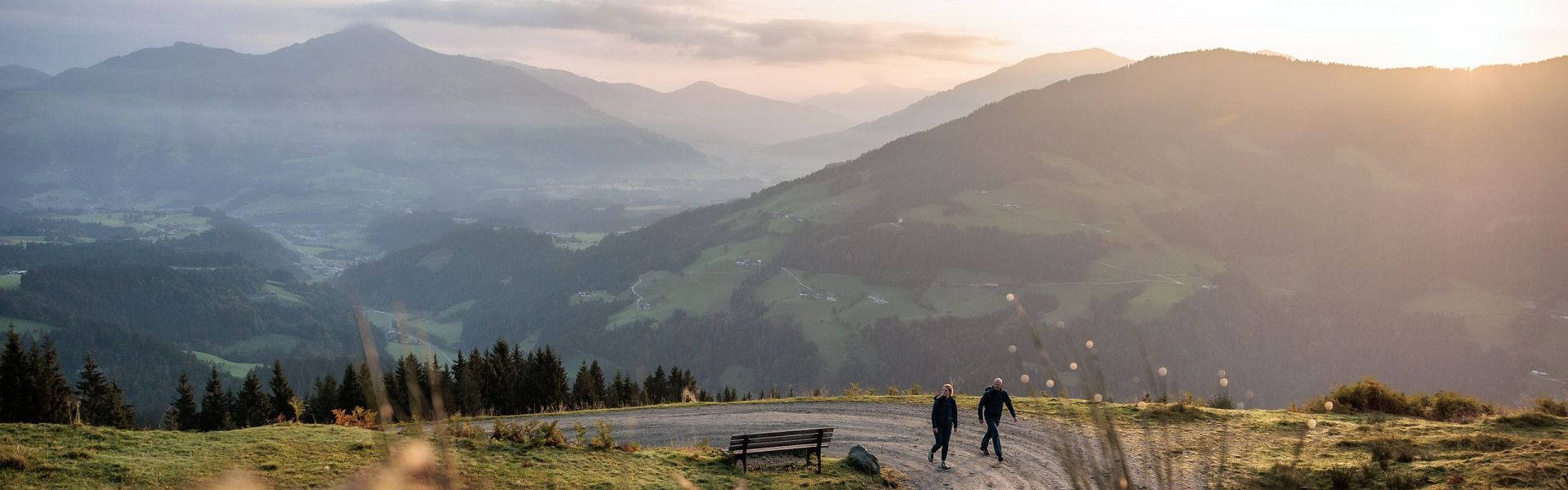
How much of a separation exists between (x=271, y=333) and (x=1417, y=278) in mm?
240966

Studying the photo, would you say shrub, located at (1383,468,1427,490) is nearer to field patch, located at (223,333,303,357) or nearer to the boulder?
the boulder

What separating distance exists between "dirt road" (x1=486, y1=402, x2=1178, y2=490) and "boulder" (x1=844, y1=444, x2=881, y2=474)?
36.3 inches

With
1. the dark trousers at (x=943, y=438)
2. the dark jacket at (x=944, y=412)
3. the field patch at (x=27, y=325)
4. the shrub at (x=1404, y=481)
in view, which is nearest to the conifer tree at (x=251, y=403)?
the dark trousers at (x=943, y=438)

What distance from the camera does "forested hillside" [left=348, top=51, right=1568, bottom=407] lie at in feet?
386

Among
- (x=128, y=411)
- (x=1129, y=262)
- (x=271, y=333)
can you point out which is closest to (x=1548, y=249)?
(x=1129, y=262)

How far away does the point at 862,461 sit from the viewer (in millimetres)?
18234

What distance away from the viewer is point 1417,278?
140 metres

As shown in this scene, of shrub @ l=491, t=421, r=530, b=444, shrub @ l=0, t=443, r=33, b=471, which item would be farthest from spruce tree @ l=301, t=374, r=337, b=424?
shrub @ l=0, t=443, r=33, b=471

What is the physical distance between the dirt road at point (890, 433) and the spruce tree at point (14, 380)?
15667 mm

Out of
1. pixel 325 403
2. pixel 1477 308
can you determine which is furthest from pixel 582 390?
pixel 1477 308

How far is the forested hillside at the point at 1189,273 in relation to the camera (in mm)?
117562

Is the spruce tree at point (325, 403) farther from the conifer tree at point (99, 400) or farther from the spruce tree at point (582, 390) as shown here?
the spruce tree at point (582, 390)

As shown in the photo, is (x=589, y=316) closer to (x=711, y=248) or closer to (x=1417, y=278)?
(x=711, y=248)

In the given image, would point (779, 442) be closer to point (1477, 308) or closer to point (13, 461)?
point (13, 461)
